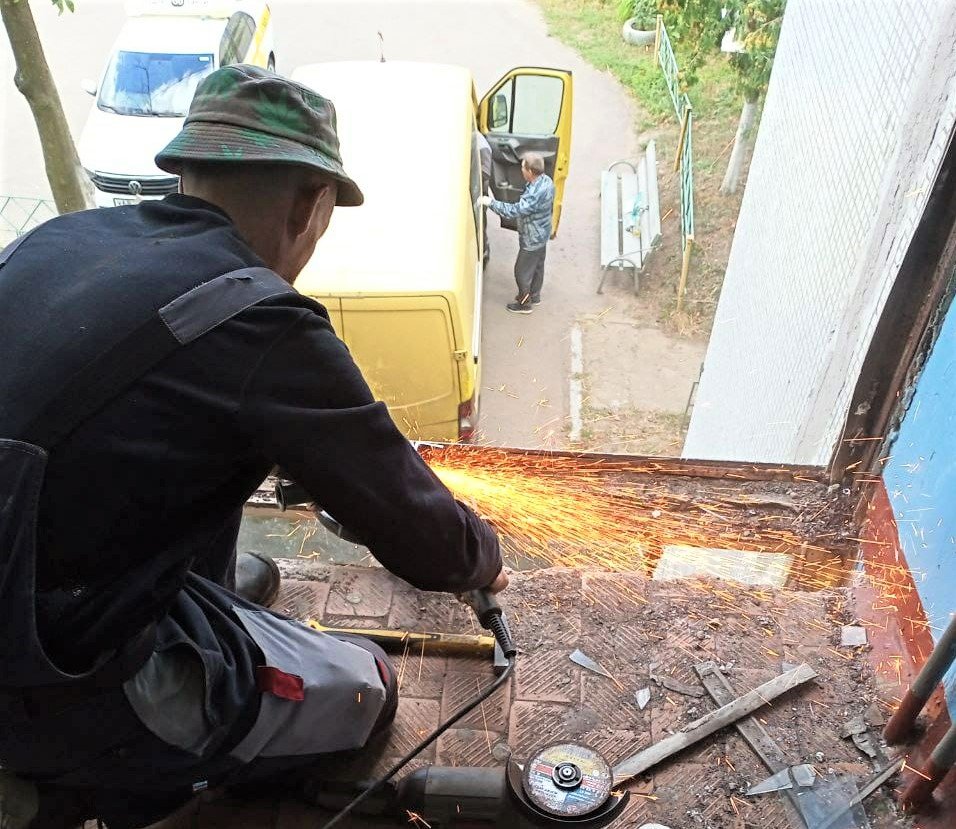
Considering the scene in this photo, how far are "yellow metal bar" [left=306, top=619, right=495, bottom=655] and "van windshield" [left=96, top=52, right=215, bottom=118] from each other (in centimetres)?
774

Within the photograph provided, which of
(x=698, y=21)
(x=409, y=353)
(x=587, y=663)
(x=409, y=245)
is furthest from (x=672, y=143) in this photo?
(x=587, y=663)

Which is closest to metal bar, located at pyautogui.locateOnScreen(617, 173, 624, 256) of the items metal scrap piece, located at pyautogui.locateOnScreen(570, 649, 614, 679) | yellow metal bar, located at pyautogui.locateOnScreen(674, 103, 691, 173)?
yellow metal bar, located at pyautogui.locateOnScreen(674, 103, 691, 173)

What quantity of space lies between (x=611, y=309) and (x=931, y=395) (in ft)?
23.7

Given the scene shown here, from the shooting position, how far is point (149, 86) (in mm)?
9219

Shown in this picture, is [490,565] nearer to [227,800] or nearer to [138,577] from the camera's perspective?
[138,577]

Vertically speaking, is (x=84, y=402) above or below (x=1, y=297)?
below

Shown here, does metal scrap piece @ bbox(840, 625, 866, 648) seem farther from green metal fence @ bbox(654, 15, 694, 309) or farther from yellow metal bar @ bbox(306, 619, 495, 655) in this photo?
green metal fence @ bbox(654, 15, 694, 309)

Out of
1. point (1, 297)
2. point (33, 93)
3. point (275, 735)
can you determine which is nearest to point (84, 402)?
point (1, 297)

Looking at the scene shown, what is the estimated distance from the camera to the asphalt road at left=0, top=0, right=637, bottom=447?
8.86 m

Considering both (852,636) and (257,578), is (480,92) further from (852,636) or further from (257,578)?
(852,636)

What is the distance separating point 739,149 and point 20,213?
952 cm

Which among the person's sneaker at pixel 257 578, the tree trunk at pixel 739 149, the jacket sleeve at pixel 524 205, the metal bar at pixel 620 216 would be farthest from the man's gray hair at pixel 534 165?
the person's sneaker at pixel 257 578

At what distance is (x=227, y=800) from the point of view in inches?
111

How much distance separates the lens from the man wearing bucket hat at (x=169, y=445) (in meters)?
1.64
